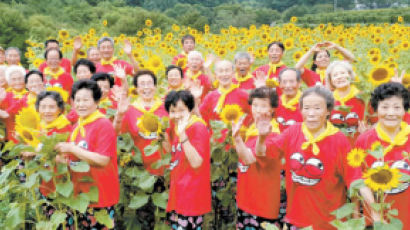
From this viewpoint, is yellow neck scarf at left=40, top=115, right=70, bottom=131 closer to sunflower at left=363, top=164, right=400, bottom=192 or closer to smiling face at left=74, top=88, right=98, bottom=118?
smiling face at left=74, top=88, right=98, bottom=118

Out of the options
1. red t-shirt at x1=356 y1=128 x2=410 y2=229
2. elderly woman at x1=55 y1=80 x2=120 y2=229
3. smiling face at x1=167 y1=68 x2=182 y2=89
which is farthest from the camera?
smiling face at x1=167 y1=68 x2=182 y2=89

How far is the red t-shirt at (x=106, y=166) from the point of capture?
9.47ft

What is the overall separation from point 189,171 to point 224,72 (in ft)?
4.43

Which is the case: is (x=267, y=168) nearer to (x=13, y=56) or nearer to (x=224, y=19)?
(x=13, y=56)

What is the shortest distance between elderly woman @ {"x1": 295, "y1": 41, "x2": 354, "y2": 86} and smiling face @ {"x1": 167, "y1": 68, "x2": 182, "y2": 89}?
1.65 m

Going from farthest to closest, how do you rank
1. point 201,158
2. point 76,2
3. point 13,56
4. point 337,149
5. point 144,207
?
point 76,2 → point 13,56 → point 144,207 → point 201,158 → point 337,149

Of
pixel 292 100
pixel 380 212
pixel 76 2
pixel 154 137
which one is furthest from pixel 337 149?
pixel 76 2

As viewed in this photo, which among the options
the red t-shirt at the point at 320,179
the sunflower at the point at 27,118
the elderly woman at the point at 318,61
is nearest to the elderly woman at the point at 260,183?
the red t-shirt at the point at 320,179

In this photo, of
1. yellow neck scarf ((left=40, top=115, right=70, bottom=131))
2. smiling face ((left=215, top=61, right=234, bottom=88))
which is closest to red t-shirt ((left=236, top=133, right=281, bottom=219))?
smiling face ((left=215, top=61, right=234, bottom=88))

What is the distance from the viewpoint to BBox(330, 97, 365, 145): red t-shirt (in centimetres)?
380

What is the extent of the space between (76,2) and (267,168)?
1944 cm

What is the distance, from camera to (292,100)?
3652mm

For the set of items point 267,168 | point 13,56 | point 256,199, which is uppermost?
point 13,56

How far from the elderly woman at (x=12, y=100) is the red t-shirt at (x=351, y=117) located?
10.3 ft
